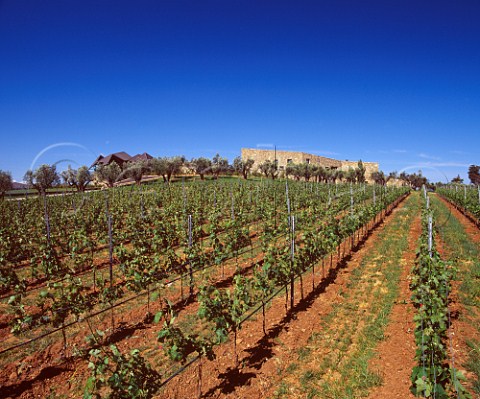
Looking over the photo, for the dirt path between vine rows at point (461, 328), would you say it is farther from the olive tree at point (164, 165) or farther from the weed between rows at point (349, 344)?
→ the olive tree at point (164, 165)

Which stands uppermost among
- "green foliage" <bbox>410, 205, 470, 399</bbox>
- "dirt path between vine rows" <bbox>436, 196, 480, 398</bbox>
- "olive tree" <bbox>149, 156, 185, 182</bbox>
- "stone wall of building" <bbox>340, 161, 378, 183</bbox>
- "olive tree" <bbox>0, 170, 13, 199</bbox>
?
"stone wall of building" <bbox>340, 161, 378, 183</bbox>

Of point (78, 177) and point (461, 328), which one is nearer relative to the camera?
point (461, 328)

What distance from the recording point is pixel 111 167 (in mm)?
44688

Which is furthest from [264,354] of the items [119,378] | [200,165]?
[200,165]

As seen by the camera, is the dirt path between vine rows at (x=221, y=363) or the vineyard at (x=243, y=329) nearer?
the vineyard at (x=243, y=329)

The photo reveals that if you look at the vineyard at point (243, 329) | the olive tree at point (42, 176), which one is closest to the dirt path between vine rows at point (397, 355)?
the vineyard at point (243, 329)

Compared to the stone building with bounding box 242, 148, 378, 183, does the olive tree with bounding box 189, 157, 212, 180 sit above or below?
below

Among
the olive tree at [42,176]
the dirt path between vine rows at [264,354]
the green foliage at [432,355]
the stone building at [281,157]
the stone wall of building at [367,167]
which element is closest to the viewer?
the green foliage at [432,355]

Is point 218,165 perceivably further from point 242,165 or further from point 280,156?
point 280,156

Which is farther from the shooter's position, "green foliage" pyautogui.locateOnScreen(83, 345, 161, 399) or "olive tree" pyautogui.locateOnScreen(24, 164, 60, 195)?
"olive tree" pyautogui.locateOnScreen(24, 164, 60, 195)

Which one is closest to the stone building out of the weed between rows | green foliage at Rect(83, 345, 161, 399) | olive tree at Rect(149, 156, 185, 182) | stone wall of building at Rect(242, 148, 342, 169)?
stone wall of building at Rect(242, 148, 342, 169)

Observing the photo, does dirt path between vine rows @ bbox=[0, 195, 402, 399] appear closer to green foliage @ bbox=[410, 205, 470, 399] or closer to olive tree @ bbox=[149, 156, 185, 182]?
green foliage @ bbox=[410, 205, 470, 399]

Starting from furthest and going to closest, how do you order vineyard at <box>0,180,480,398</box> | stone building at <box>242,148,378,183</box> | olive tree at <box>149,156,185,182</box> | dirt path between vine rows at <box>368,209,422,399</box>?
stone building at <box>242,148,378,183</box>, olive tree at <box>149,156,185,182</box>, dirt path between vine rows at <box>368,209,422,399</box>, vineyard at <box>0,180,480,398</box>

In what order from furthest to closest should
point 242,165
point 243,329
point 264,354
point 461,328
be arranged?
1. point 242,165
2. point 243,329
3. point 461,328
4. point 264,354
